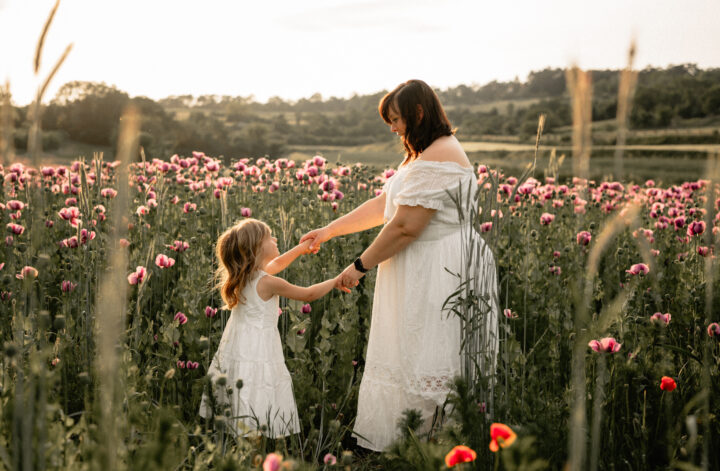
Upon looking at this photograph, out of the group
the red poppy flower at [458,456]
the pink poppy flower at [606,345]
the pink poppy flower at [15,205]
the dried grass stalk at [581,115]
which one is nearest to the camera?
the dried grass stalk at [581,115]

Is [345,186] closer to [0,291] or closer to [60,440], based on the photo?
[0,291]

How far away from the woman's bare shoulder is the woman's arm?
225 millimetres

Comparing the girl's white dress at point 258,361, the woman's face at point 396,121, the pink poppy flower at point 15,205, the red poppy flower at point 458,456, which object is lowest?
the girl's white dress at point 258,361

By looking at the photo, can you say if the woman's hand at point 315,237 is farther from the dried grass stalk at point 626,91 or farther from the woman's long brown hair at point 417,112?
the dried grass stalk at point 626,91

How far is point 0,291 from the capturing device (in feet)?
10.5

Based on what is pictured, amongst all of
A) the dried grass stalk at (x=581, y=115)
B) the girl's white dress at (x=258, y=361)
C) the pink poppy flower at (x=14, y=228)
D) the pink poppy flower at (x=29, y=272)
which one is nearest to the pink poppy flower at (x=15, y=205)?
the pink poppy flower at (x=14, y=228)

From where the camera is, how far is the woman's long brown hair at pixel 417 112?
102 inches

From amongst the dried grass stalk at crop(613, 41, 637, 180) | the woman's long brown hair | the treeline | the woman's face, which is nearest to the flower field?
the dried grass stalk at crop(613, 41, 637, 180)

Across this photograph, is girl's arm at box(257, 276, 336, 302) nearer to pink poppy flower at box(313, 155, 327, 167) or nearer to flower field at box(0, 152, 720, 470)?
flower field at box(0, 152, 720, 470)

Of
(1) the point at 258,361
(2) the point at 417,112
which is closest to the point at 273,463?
(1) the point at 258,361

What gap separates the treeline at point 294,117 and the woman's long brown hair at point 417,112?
603cm

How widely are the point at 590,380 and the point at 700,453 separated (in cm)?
46

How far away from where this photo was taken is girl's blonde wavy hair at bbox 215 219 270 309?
261cm

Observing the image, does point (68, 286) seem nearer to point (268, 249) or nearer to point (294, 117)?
point (268, 249)
